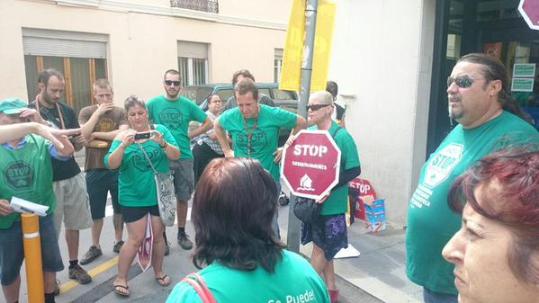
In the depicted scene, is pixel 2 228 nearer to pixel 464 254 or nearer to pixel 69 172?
pixel 69 172

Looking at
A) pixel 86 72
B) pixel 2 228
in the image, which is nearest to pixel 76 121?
pixel 2 228

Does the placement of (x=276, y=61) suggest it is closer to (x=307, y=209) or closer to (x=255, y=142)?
(x=255, y=142)

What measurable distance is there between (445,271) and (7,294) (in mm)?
3033

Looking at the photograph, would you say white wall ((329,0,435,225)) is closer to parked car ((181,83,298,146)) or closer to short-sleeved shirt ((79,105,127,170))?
short-sleeved shirt ((79,105,127,170))

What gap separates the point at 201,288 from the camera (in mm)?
1255

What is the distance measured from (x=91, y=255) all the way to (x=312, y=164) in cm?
284

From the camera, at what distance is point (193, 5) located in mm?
15438

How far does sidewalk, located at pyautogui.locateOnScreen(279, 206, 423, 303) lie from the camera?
3.62m

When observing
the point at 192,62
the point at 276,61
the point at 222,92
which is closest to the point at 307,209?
the point at 222,92

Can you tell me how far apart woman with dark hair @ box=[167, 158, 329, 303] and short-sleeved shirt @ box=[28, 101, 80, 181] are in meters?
2.73

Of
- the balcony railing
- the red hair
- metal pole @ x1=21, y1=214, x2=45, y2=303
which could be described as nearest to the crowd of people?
the red hair

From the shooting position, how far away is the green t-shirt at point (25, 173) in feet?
9.43

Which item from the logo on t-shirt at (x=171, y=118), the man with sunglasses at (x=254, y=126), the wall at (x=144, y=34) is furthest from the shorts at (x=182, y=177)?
the wall at (x=144, y=34)

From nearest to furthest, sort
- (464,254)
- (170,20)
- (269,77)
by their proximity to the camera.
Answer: (464,254), (170,20), (269,77)
